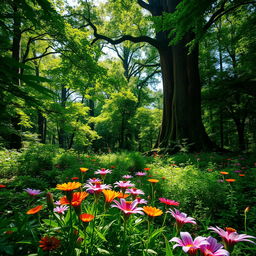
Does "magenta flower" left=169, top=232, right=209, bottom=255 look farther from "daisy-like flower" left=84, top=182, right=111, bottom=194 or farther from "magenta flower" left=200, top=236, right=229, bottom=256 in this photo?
"daisy-like flower" left=84, top=182, right=111, bottom=194

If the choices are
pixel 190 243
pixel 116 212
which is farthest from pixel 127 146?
pixel 190 243

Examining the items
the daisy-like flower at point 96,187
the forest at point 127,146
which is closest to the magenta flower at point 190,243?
the forest at point 127,146

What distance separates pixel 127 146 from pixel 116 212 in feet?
41.1

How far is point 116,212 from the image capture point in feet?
3.84

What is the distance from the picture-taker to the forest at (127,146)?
0.80m

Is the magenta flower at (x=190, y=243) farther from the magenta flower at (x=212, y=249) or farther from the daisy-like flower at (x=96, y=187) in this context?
the daisy-like flower at (x=96, y=187)

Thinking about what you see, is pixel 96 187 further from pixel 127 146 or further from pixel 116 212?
pixel 127 146

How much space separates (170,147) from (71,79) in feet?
14.7

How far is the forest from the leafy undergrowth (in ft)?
0.04

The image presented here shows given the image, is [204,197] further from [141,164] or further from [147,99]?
[147,99]

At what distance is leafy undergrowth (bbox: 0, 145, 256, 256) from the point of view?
789 mm

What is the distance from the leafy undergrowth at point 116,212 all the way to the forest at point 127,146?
0.04ft

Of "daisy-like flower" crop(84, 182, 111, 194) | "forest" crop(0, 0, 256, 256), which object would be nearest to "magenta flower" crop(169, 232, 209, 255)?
"forest" crop(0, 0, 256, 256)

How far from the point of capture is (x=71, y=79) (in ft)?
17.2
